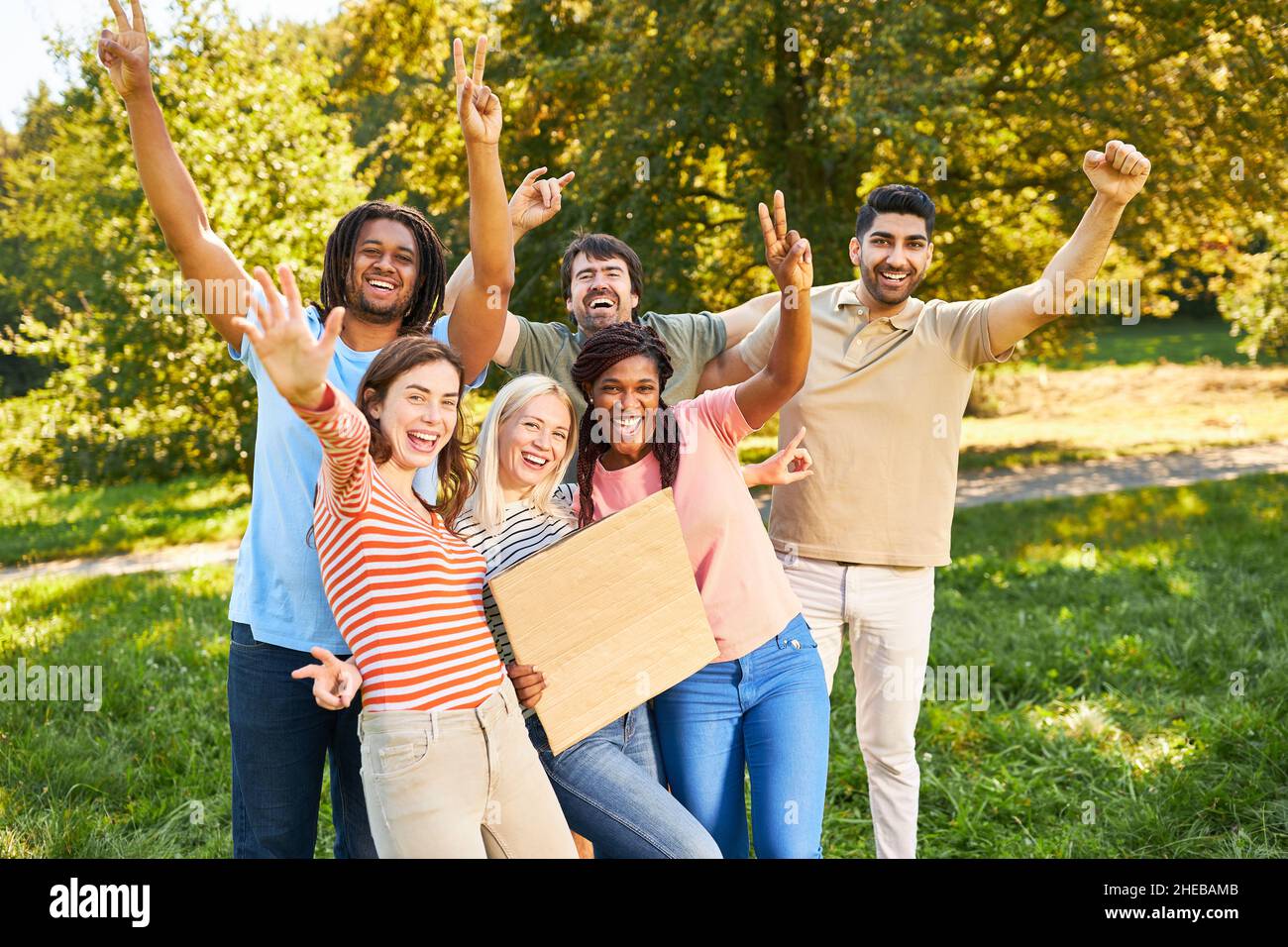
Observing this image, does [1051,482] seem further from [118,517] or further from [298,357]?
[298,357]

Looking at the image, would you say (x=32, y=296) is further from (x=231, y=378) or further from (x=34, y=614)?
(x=34, y=614)

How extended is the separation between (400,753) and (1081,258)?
8.22ft

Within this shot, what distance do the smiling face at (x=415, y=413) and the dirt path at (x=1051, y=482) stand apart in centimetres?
839

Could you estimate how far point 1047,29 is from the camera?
36.0ft

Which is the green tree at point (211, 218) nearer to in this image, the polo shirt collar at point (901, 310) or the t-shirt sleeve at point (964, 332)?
the polo shirt collar at point (901, 310)

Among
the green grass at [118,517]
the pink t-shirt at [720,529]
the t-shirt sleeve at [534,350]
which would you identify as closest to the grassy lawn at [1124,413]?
the green grass at [118,517]

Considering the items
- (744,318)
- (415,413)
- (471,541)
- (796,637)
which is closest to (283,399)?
(415,413)

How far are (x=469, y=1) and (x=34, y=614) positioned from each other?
9.94 metres

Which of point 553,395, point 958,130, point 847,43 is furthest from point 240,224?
point 553,395

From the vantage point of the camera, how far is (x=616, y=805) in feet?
8.18

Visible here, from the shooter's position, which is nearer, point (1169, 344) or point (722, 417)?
point (722, 417)

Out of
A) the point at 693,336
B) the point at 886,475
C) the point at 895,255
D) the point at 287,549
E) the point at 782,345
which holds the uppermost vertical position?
the point at 895,255

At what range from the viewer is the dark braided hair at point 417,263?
267 centimetres

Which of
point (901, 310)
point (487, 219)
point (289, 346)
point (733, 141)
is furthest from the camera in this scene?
point (733, 141)
